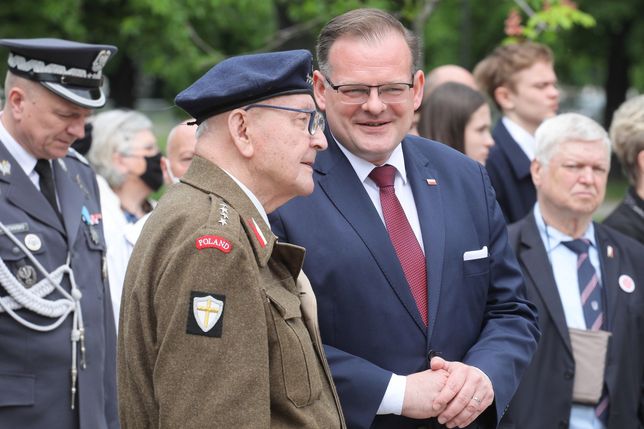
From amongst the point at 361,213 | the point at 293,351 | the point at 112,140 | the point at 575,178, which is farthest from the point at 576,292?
the point at 112,140

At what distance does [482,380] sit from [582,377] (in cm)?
126

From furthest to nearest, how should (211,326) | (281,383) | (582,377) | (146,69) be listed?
(146,69)
(582,377)
(281,383)
(211,326)

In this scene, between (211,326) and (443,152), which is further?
(443,152)

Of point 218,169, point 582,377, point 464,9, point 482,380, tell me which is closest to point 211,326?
point 218,169

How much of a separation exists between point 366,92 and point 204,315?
126cm

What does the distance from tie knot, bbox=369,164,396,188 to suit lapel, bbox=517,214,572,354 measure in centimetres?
122

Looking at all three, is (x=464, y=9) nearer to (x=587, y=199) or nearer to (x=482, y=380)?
(x=587, y=199)

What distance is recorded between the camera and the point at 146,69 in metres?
18.0

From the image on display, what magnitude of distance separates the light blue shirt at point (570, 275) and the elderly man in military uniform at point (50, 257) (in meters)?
2.04

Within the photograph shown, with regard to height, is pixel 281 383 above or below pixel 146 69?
below

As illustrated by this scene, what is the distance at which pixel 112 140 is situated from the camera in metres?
6.28

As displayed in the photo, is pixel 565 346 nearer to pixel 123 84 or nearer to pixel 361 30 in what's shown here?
pixel 361 30

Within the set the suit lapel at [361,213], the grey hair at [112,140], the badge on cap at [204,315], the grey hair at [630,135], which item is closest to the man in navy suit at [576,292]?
the grey hair at [630,135]

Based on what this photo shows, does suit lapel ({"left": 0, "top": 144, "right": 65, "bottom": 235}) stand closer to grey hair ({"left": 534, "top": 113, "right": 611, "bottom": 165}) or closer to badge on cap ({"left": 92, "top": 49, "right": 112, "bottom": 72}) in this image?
badge on cap ({"left": 92, "top": 49, "right": 112, "bottom": 72})
